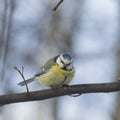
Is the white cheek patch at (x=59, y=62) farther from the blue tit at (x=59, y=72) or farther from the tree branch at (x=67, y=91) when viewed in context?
the tree branch at (x=67, y=91)

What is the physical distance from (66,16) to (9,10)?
11.4 feet

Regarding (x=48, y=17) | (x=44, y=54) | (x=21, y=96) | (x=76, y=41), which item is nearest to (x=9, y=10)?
(x=21, y=96)

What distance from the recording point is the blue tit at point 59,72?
2262 mm

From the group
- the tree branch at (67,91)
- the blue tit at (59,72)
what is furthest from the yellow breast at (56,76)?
the tree branch at (67,91)

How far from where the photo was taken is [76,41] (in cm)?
539

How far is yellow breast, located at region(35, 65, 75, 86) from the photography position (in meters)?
2.28

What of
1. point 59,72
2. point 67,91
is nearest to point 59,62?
point 59,72

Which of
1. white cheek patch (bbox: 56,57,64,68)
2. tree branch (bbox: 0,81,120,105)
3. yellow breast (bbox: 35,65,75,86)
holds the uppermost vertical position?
white cheek patch (bbox: 56,57,64,68)

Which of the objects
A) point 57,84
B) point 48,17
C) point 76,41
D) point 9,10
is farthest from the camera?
point 76,41

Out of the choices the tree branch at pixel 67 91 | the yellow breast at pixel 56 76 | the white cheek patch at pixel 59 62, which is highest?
the white cheek patch at pixel 59 62

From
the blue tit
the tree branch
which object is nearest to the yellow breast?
the blue tit

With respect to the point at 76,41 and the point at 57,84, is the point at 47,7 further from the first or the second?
the point at 57,84

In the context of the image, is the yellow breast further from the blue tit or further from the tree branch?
the tree branch

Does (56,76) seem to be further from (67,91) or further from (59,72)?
(67,91)
